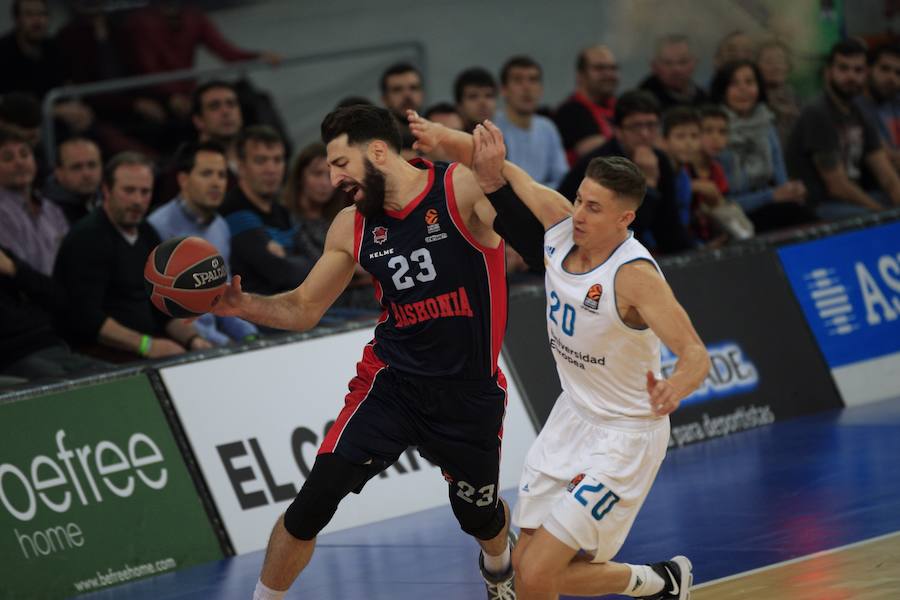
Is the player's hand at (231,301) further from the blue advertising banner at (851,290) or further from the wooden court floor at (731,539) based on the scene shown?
the blue advertising banner at (851,290)

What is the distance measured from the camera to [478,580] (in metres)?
7.30

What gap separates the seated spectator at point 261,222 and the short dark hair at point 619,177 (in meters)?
4.27

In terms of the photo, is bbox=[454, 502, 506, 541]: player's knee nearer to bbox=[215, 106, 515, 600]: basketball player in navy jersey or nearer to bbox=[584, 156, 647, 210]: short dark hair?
bbox=[215, 106, 515, 600]: basketball player in navy jersey

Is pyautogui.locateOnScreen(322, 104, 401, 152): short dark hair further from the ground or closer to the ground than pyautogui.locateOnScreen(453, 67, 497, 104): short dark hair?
further from the ground

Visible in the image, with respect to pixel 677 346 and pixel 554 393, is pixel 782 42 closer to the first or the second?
pixel 554 393


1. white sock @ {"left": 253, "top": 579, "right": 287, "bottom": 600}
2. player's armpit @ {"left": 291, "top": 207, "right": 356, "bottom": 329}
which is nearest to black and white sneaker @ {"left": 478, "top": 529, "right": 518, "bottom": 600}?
white sock @ {"left": 253, "top": 579, "right": 287, "bottom": 600}

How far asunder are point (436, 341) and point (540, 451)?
74cm

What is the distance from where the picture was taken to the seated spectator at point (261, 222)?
9.79 m

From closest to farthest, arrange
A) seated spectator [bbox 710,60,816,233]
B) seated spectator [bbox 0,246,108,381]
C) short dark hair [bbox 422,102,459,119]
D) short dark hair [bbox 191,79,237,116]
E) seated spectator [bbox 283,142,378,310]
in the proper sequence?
seated spectator [bbox 0,246,108,381] → seated spectator [bbox 283,142,378,310] → short dark hair [bbox 422,102,459,119] → short dark hair [bbox 191,79,237,116] → seated spectator [bbox 710,60,816,233]

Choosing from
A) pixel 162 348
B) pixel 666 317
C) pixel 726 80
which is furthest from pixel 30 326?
pixel 726 80

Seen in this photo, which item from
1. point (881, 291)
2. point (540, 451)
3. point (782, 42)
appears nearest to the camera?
point (540, 451)

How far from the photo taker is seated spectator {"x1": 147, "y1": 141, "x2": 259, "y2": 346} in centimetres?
993

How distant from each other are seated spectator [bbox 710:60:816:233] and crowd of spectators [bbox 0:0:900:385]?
→ 0.02m

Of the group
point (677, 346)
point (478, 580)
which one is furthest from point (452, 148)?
point (478, 580)
